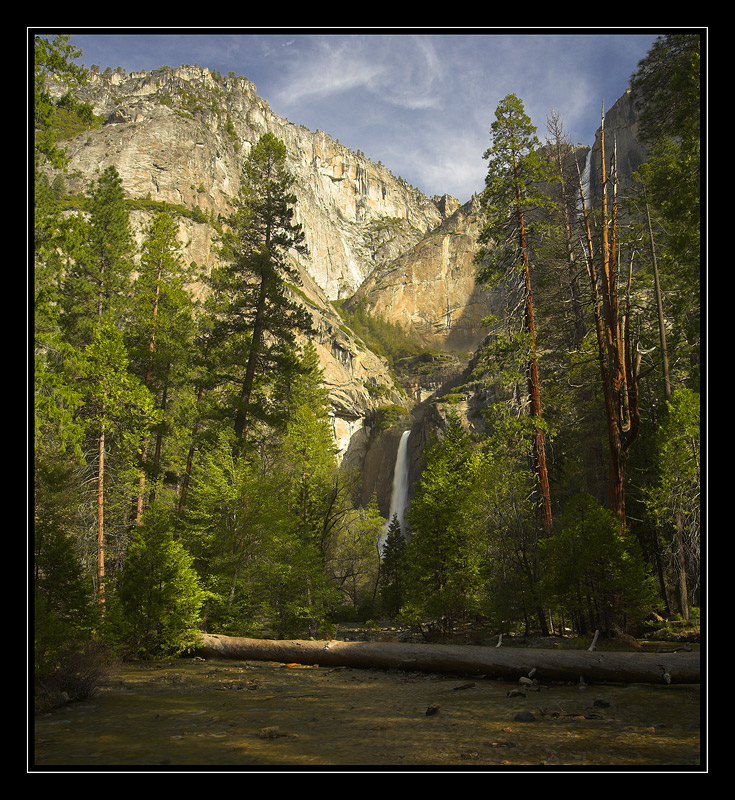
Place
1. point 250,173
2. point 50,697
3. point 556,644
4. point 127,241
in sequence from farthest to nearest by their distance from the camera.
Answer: point 127,241
point 250,173
point 556,644
point 50,697

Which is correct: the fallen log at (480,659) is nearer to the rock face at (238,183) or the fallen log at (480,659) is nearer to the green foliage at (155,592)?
the green foliage at (155,592)

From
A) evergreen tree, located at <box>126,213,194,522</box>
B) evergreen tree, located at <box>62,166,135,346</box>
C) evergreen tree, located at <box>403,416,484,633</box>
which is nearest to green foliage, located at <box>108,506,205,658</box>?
evergreen tree, located at <box>403,416,484,633</box>

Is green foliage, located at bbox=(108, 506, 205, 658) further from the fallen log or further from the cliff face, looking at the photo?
the cliff face

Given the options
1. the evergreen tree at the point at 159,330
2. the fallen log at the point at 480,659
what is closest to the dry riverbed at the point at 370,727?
the fallen log at the point at 480,659

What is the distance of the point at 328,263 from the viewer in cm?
13600

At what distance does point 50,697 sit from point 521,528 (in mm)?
10584

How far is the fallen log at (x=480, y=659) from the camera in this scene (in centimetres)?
716

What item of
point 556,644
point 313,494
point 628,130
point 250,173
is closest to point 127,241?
point 250,173

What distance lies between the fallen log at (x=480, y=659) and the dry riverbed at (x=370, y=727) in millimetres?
231

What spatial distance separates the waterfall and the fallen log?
49925 millimetres

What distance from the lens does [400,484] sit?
64812 millimetres

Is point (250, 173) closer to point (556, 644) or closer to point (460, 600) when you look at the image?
point (460, 600)

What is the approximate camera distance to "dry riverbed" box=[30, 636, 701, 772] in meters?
3.87
